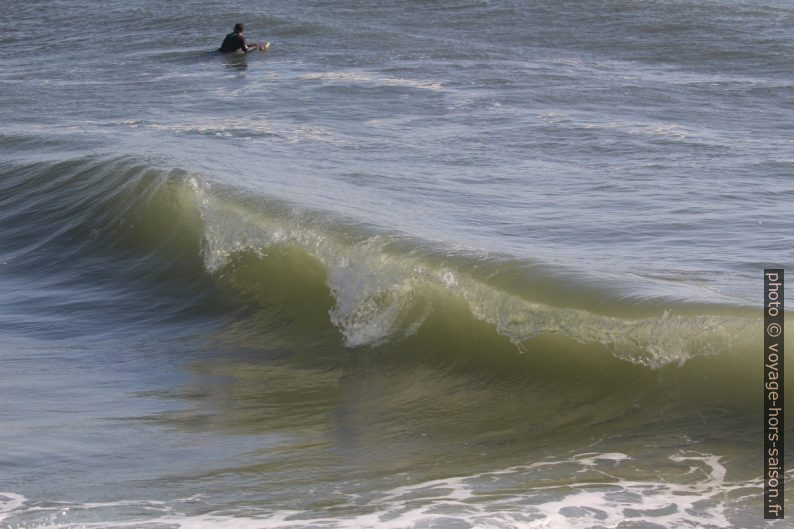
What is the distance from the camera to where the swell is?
22.9 ft

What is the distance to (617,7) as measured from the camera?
24.7 m

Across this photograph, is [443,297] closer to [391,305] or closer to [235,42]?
[391,305]

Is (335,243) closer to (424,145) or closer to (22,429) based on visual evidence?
(22,429)

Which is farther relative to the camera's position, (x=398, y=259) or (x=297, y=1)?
(x=297, y=1)

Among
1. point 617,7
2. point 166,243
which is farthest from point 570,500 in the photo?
point 617,7

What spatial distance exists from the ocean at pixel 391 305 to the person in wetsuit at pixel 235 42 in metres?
3.78

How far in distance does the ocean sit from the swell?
0.07 ft

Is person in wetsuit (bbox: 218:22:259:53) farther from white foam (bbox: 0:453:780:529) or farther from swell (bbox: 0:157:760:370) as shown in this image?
white foam (bbox: 0:453:780:529)

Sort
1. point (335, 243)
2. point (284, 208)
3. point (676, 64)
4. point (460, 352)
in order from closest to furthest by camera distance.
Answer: point (460, 352)
point (335, 243)
point (284, 208)
point (676, 64)

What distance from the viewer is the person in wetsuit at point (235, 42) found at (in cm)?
2183

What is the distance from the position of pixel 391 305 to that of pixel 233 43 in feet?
48.2

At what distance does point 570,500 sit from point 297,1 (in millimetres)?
22544

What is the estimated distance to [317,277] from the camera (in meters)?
9.09

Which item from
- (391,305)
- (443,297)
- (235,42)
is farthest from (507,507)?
(235,42)
